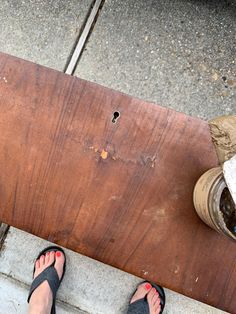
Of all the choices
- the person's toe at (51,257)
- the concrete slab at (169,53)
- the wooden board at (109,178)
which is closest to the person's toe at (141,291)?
the person's toe at (51,257)

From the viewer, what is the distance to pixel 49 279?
1677mm

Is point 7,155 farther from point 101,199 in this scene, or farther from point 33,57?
point 33,57

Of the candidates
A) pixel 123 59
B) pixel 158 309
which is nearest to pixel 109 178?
pixel 123 59

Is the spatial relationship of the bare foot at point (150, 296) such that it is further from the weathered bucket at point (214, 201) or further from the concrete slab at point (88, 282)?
the weathered bucket at point (214, 201)

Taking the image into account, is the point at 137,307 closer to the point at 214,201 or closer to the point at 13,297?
the point at 13,297

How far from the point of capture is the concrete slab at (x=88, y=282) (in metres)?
1.65

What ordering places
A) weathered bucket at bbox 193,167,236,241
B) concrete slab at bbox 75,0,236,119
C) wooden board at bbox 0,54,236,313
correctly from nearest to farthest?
1. weathered bucket at bbox 193,167,236,241
2. wooden board at bbox 0,54,236,313
3. concrete slab at bbox 75,0,236,119

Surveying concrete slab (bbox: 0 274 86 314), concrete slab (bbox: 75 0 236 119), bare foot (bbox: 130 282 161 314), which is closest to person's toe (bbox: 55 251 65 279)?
concrete slab (bbox: 0 274 86 314)

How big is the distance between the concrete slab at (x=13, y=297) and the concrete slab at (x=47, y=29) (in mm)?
942

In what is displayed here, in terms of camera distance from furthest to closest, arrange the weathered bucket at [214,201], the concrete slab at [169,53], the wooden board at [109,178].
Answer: the concrete slab at [169,53] → the wooden board at [109,178] → the weathered bucket at [214,201]

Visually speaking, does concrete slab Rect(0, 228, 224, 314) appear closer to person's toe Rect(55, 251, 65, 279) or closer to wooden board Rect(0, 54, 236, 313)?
person's toe Rect(55, 251, 65, 279)

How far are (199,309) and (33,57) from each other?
1.26m

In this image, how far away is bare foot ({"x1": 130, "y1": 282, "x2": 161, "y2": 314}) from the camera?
167 cm

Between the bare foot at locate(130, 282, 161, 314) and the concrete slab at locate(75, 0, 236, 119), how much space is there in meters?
0.76
